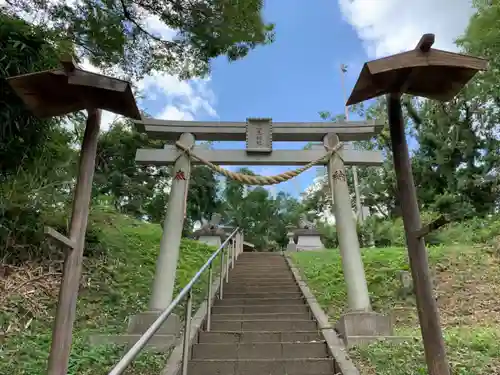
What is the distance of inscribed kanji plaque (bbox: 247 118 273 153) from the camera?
5.91 metres

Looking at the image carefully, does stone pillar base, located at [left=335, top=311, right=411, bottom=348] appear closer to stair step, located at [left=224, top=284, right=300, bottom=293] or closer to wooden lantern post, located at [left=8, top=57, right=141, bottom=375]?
stair step, located at [left=224, top=284, right=300, bottom=293]

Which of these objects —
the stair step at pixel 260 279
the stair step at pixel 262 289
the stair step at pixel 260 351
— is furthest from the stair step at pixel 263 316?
the stair step at pixel 260 279

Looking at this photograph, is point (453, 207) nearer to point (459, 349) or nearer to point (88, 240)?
point (459, 349)

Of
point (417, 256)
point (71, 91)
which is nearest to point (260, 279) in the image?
point (417, 256)

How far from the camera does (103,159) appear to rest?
39.3ft

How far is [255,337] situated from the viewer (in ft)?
14.4

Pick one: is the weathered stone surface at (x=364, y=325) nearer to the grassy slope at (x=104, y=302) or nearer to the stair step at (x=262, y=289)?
the grassy slope at (x=104, y=302)

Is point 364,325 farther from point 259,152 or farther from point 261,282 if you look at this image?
point 261,282

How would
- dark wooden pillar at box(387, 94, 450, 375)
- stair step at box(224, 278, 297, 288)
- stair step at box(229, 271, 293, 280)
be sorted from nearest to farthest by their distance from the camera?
dark wooden pillar at box(387, 94, 450, 375)
stair step at box(224, 278, 297, 288)
stair step at box(229, 271, 293, 280)

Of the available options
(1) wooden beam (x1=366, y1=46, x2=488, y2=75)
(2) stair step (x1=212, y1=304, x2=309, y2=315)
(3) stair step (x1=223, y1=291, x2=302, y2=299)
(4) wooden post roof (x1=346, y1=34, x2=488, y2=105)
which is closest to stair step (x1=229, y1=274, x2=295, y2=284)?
(3) stair step (x1=223, y1=291, x2=302, y2=299)

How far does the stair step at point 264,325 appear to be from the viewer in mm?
4766

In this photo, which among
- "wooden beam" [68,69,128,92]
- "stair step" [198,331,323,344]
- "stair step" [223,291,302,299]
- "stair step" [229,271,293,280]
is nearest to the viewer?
"wooden beam" [68,69,128,92]

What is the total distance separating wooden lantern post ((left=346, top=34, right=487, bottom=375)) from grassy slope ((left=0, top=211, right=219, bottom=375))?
2.37 m

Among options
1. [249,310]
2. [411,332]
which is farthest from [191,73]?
[411,332]
